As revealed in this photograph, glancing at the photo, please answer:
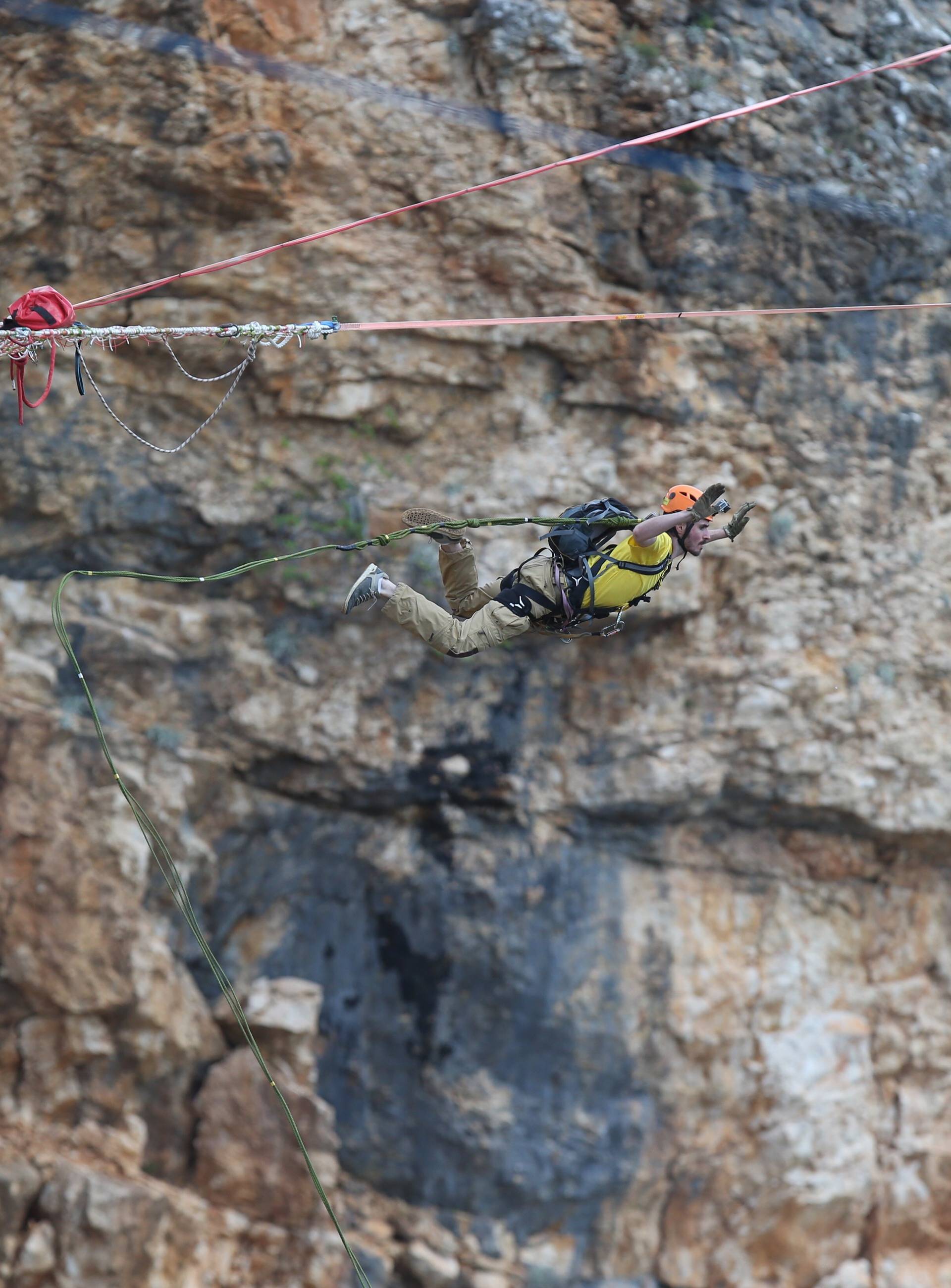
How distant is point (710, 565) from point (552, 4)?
14.8 feet

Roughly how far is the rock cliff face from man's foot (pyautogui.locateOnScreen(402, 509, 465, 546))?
2856 millimetres

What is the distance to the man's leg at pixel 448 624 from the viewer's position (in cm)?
654

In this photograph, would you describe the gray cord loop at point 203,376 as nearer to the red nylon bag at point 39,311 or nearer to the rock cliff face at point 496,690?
the rock cliff face at point 496,690

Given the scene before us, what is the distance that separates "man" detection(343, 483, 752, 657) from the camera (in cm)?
644

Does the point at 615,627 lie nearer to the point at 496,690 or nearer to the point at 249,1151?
the point at 496,690

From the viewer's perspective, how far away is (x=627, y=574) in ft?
21.3

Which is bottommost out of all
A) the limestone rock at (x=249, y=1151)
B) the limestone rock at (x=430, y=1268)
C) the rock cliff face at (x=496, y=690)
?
the limestone rock at (x=430, y=1268)

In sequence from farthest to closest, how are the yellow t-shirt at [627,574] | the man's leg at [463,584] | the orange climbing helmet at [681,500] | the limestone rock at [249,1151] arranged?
the limestone rock at [249,1151] → the man's leg at [463,584] → the yellow t-shirt at [627,574] → the orange climbing helmet at [681,500]

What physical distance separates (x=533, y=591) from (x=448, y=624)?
52cm

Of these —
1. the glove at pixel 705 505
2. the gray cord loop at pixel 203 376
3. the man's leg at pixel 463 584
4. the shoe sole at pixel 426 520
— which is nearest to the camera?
the glove at pixel 705 505

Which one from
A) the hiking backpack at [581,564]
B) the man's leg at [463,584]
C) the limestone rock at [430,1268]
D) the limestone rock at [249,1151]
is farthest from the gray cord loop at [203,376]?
the limestone rock at [430,1268]

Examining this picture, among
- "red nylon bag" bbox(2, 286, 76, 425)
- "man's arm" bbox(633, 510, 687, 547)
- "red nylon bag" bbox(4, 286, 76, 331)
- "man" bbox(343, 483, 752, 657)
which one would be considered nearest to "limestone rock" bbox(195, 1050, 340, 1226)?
"man" bbox(343, 483, 752, 657)

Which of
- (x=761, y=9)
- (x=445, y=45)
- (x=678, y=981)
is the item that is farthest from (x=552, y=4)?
(x=678, y=981)

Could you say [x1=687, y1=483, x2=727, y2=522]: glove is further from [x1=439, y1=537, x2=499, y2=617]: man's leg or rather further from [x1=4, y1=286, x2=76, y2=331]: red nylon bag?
[x1=4, y1=286, x2=76, y2=331]: red nylon bag
